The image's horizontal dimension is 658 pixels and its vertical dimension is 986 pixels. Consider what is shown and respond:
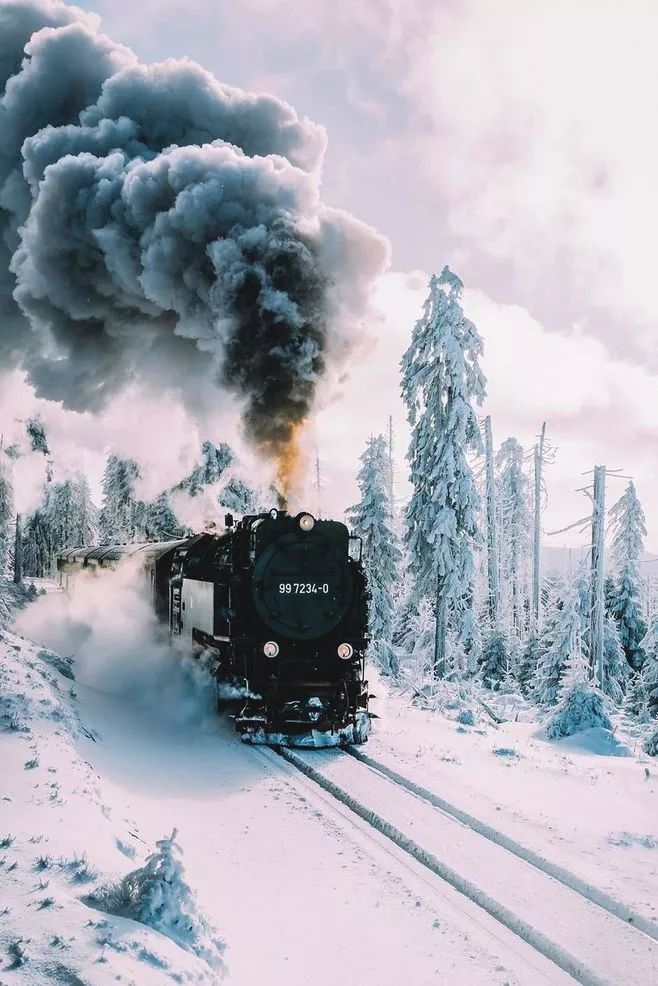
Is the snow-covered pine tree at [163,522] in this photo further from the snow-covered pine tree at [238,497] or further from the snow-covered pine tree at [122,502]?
the snow-covered pine tree at [238,497]

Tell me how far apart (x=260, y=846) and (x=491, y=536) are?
24.7m

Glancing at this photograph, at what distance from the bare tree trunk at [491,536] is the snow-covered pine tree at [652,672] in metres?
8.99

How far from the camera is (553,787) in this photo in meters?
9.57

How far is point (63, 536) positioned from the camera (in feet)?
207

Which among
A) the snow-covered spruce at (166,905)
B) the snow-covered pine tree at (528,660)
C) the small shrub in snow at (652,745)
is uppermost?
the snow-covered spruce at (166,905)

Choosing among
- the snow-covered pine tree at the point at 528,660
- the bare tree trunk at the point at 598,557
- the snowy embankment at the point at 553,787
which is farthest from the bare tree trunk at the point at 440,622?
the snow-covered pine tree at the point at 528,660

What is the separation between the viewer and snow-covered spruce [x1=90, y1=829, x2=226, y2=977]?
15.3ft

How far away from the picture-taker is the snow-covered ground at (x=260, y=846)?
442cm

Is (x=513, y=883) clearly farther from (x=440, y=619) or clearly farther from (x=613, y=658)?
(x=613, y=658)

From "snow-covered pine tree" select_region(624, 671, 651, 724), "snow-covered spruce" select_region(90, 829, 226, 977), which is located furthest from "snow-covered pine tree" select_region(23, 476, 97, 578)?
"snow-covered spruce" select_region(90, 829, 226, 977)

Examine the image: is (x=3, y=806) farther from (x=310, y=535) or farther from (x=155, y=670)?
(x=155, y=670)

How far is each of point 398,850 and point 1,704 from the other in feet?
16.5

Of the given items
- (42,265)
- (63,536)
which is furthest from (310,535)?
(63,536)

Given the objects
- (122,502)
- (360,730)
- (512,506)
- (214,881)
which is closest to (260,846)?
(214,881)
